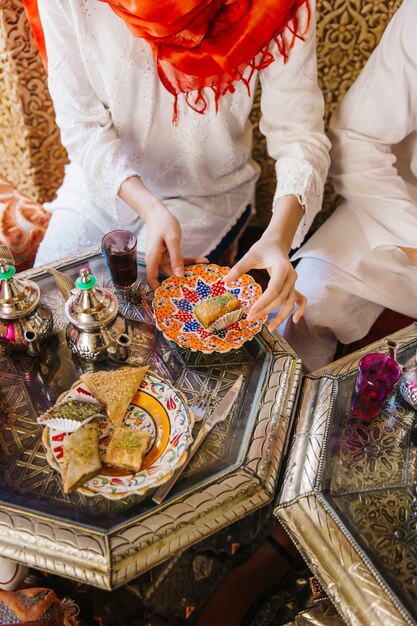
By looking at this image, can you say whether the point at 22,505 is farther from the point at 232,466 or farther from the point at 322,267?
the point at 322,267

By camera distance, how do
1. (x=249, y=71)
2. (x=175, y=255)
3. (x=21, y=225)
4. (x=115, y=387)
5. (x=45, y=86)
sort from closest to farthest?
1. (x=115, y=387)
2. (x=175, y=255)
3. (x=249, y=71)
4. (x=21, y=225)
5. (x=45, y=86)

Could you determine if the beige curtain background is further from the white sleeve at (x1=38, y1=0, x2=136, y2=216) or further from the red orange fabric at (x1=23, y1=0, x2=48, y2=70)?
the white sleeve at (x1=38, y1=0, x2=136, y2=216)

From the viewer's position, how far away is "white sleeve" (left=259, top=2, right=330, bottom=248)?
1442 mm

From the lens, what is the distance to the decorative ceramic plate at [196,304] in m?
Result: 1.19

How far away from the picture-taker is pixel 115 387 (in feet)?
3.54

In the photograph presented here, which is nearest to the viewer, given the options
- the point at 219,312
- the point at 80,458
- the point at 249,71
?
the point at 80,458

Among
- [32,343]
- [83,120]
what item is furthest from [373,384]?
[83,120]

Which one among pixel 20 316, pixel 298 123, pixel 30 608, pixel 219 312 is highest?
pixel 298 123

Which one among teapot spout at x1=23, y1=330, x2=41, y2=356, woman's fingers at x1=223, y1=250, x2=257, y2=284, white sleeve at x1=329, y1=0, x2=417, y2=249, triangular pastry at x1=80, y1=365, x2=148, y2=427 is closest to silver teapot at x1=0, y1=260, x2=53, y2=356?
teapot spout at x1=23, y1=330, x2=41, y2=356

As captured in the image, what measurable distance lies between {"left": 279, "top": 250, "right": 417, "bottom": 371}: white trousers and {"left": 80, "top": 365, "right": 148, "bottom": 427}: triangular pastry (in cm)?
64

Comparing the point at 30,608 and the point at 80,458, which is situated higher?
the point at 80,458

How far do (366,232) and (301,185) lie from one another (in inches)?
11.1

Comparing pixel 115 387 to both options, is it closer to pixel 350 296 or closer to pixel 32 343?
pixel 32 343

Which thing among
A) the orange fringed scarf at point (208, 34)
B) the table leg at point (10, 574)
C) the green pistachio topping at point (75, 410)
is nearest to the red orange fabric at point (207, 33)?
the orange fringed scarf at point (208, 34)
